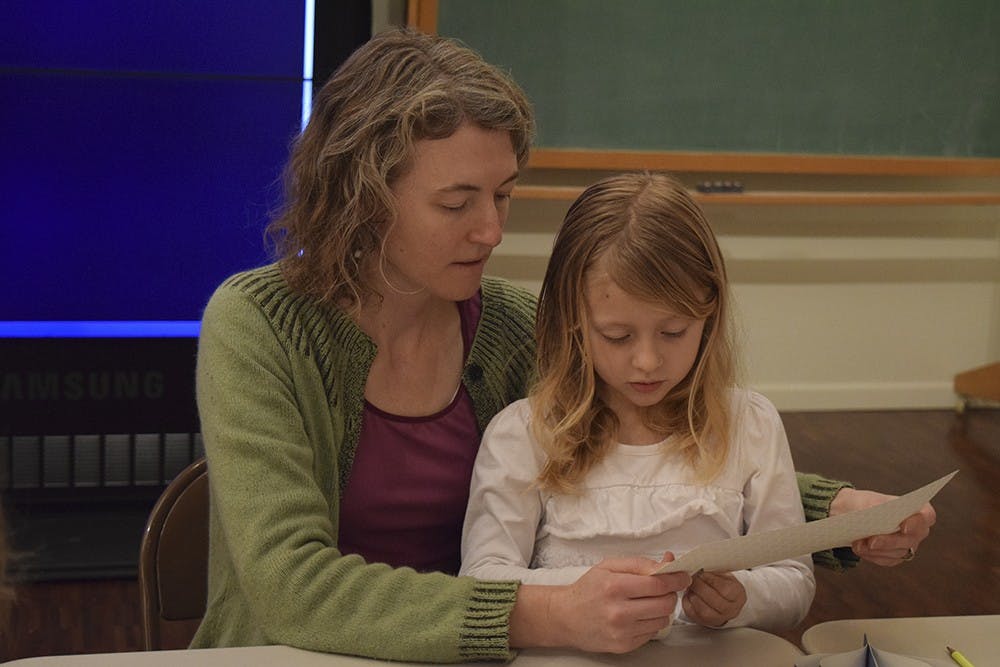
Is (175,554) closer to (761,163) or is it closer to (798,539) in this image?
(798,539)

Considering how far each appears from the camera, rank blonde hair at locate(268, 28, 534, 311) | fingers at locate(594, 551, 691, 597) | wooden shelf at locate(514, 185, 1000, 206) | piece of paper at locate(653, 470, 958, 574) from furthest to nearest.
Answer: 1. wooden shelf at locate(514, 185, 1000, 206)
2. blonde hair at locate(268, 28, 534, 311)
3. fingers at locate(594, 551, 691, 597)
4. piece of paper at locate(653, 470, 958, 574)

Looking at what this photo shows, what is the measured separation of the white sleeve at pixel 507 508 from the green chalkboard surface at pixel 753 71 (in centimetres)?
279

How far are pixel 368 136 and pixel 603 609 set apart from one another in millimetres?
583

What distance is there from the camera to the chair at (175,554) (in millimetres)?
1509

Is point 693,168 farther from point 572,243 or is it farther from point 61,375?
point 572,243

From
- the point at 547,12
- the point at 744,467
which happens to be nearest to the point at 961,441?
the point at 547,12

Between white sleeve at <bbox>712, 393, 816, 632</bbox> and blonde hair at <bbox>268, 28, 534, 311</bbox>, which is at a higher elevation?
blonde hair at <bbox>268, 28, 534, 311</bbox>

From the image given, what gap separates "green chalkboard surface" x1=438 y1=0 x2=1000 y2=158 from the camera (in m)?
4.17

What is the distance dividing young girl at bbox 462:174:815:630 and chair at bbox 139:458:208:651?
33 cm

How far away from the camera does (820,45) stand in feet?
14.4

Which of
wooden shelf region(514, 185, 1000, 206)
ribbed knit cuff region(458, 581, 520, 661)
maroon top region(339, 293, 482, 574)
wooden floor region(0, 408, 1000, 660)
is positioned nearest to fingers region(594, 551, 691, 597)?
ribbed knit cuff region(458, 581, 520, 661)

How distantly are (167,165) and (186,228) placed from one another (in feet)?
0.51

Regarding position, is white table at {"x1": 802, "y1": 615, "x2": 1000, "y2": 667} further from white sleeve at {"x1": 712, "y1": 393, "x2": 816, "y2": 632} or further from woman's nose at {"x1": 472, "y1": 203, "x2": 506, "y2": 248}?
woman's nose at {"x1": 472, "y1": 203, "x2": 506, "y2": 248}

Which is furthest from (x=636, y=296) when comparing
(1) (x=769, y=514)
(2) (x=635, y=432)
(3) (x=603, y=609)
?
(3) (x=603, y=609)
